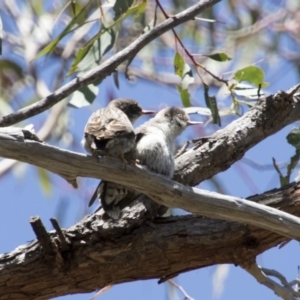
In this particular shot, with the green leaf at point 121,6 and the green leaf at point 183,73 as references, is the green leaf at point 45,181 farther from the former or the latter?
the green leaf at point 121,6

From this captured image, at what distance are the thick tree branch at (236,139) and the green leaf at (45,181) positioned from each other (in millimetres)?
2214

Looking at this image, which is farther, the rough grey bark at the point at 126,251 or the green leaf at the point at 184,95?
the green leaf at the point at 184,95

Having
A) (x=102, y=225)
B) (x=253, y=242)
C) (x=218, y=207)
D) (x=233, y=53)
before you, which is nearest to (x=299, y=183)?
(x=253, y=242)

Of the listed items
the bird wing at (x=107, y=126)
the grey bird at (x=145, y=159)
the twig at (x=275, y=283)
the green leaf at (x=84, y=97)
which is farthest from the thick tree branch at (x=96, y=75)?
the twig at (x=275, y=283)

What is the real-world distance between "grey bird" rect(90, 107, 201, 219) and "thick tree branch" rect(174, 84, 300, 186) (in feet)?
0.32

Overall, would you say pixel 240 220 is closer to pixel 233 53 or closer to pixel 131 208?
pixel 131 208

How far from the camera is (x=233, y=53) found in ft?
18.5

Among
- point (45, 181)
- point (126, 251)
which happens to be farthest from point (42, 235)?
point (45, 181)

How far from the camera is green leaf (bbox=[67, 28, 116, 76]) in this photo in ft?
11.7

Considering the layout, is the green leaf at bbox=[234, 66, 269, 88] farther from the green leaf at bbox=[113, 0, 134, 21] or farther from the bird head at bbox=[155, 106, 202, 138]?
the green leaf at bbox=[113, 0, 134, 21]

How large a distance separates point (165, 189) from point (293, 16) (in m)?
3.52

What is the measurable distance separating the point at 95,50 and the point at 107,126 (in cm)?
87

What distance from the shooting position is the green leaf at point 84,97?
3.47 meters

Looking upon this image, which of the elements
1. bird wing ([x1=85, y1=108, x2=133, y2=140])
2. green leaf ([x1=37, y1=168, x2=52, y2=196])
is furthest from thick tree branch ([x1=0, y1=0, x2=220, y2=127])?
green leaf ([x1=37, y1=168, x2=52, y2=196])
